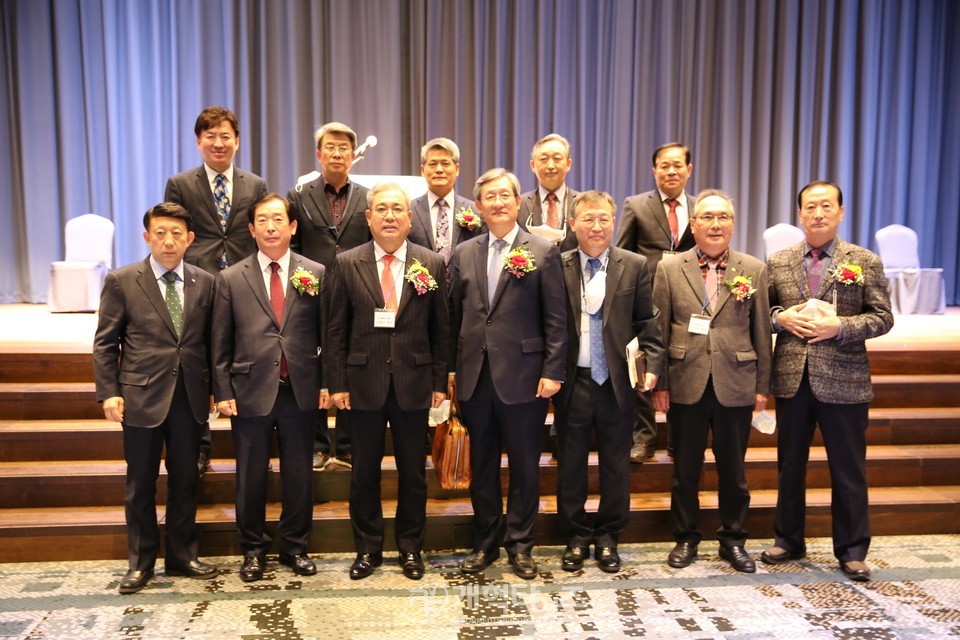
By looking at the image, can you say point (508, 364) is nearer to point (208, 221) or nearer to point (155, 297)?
point (155, 297)

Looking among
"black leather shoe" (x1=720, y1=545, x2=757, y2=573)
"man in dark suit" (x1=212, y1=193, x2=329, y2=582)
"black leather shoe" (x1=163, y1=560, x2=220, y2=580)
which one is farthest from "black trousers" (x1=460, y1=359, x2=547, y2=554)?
"black leather shoe" (x1=163, y1=560, x2=220, y2=580)

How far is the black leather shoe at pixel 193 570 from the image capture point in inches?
137

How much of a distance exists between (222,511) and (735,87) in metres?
7.86

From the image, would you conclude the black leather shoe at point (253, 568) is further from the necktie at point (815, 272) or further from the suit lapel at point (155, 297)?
the necktie at point (815, 272)

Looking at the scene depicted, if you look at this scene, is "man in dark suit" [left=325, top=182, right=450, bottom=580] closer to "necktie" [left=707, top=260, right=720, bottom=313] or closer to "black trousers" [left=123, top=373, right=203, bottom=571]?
"black trousers" [left=123, top=373, right=203, bottom=571]

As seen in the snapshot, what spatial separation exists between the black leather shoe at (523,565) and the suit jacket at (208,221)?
1966mm

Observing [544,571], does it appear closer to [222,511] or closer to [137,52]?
[222,511]

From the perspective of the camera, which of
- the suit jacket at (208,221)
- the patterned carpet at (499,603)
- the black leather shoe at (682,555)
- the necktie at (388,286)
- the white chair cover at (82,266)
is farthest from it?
the white chair cover at (82,266)

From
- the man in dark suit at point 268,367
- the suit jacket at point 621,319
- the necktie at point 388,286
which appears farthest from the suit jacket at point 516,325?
the man in dark suit at point 268,367

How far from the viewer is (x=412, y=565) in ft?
11.5

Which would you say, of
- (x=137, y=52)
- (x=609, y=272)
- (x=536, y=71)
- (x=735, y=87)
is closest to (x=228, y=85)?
(x=137, y=52)

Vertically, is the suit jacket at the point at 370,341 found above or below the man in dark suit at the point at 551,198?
below

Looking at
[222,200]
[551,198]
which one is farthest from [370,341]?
[551,198]

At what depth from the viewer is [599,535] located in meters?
3.63
